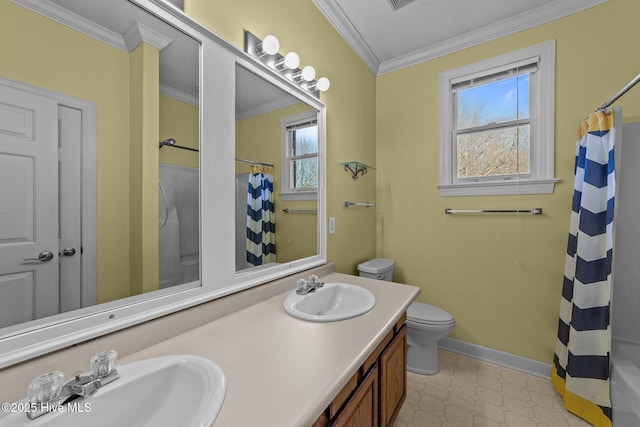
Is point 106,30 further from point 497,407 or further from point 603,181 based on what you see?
point 497,407

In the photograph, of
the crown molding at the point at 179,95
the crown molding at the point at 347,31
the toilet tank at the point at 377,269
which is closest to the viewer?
the crown molding at the point at 179,95

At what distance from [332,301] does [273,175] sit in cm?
75

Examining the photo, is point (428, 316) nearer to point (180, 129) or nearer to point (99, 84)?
point (180, 129)

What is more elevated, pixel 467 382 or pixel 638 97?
pixel 638 97

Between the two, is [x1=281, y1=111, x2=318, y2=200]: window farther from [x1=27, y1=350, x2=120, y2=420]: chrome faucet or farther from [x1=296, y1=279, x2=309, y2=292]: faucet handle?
[x1=27, y1=350, x2=120, y2=420]: chrome faucet

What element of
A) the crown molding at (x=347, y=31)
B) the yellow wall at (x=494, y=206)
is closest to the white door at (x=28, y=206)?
the crown molding at (x=347, y=31)

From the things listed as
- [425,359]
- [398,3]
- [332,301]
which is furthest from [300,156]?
[425,359]

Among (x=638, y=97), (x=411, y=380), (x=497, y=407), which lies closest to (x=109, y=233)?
(x=411, y=380)

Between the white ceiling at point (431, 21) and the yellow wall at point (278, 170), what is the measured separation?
879 millimetres

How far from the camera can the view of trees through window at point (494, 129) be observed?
1866 millimetres

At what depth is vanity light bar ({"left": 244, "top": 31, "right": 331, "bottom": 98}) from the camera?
1165 mm

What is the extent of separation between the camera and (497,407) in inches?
59.9

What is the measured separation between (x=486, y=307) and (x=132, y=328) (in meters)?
2.25

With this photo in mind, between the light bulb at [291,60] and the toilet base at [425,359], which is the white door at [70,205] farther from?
the toilet base at [425,359]
